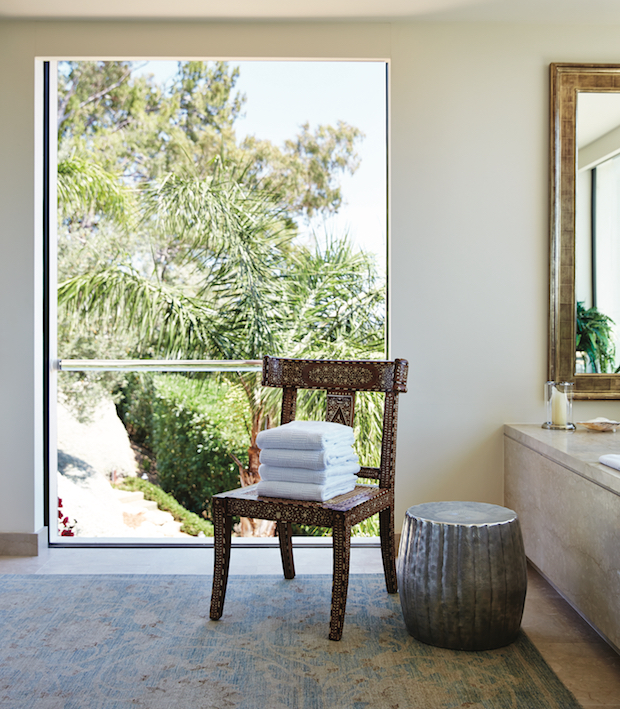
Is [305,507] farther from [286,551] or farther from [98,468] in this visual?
[98,468]

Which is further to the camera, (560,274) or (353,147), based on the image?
(353,147)

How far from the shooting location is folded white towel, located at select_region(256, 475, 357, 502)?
207 cm

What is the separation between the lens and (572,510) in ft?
6.83

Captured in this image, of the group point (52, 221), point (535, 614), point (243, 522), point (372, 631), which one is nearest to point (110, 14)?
point (52, 221)

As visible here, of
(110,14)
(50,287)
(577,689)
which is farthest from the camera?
(50,287)

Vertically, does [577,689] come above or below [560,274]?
below

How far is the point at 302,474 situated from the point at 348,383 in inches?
18.6

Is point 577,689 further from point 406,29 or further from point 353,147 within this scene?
point 353,147

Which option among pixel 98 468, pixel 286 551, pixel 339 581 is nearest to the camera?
pixel 339 581

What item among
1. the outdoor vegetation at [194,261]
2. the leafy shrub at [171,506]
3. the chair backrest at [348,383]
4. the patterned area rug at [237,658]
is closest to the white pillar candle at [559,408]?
the chair backrest at [348,383]

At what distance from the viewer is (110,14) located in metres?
2.76

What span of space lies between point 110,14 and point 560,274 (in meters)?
2.24

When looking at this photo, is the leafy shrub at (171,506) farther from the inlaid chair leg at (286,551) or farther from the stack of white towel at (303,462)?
the stack of white towel at (303,462)

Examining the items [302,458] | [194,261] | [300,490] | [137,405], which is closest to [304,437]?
[302,458]
